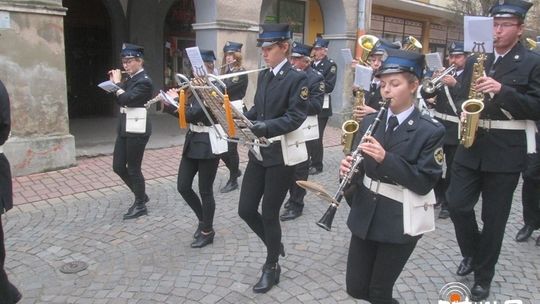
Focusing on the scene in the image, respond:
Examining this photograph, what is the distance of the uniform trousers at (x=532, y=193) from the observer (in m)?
5.02

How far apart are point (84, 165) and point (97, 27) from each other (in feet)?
19.7

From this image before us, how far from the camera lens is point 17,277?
13.6ft

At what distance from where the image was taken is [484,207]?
3.81 metres

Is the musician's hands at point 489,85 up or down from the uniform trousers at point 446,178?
up

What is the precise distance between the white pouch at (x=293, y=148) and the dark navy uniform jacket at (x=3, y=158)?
2.04 m

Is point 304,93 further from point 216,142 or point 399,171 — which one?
point 399,171

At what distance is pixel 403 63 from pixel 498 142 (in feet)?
5.08

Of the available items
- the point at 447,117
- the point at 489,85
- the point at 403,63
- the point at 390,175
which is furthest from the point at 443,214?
the point at 403,63

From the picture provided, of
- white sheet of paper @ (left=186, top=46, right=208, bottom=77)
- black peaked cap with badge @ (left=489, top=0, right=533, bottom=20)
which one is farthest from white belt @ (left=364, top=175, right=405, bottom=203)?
black peaked cap with badge @ (left=489, top=0, right=533, bottom=20)

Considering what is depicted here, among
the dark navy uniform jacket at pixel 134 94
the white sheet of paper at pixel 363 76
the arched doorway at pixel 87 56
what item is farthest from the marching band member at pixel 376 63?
the arched doorway at pixel 87 56

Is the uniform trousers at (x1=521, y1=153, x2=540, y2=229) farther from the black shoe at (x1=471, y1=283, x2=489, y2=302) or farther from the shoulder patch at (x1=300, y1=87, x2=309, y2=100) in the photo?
the shoulder patch at (x1=300, y1=87, x2=309, y2=100)

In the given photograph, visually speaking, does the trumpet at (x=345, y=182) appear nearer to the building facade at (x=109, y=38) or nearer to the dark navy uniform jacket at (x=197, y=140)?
the dark navy uniform jacket at (x=197, y=140)

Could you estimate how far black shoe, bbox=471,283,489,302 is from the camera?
12.5 ft

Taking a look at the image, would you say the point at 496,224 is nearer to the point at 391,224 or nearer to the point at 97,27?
the point at 391,224
